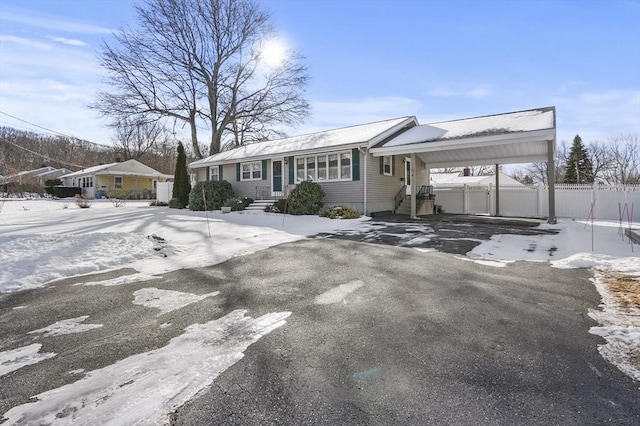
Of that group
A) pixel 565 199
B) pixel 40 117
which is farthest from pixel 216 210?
pixel 40 117

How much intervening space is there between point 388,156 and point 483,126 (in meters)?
4.16

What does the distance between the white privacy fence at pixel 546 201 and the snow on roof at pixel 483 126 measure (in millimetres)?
4549

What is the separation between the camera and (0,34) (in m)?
11.9

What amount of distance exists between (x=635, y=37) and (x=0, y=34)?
20.1 m

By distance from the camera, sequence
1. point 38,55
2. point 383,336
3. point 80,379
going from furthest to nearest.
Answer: point 38,55, point 383,336, point 80,379

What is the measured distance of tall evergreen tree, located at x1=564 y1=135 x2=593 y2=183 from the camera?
1350 inches

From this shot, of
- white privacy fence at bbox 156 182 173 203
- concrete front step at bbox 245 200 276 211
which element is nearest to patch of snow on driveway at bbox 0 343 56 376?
concrete front step at bbox 245 200 276 211

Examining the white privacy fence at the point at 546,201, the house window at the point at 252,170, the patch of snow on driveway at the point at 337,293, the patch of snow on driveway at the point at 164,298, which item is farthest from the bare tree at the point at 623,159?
the patch of snow on driveway at the point at 164,298

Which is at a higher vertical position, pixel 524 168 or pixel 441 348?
A: pixel 524 168

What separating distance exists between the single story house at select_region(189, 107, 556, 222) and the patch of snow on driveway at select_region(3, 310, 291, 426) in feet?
35.1

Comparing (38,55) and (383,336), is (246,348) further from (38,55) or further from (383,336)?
(38,55)

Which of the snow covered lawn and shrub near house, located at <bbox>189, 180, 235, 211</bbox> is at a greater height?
shrub near house, located at <bbox>189, 180, 235, 211</bbox>

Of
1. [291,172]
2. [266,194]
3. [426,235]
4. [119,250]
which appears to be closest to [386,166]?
[291,172]

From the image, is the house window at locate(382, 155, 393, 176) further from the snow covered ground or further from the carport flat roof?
the snow covered ground
